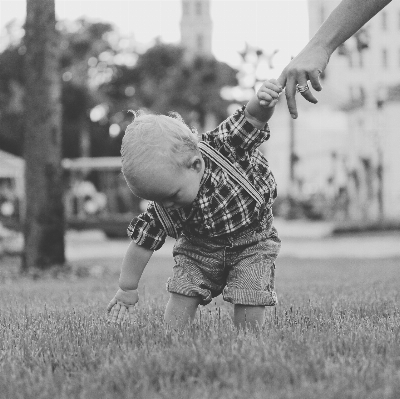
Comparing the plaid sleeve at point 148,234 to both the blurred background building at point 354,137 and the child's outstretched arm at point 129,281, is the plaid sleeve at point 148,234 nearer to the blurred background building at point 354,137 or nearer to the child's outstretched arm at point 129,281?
the child's outstretched arm at point 129,281

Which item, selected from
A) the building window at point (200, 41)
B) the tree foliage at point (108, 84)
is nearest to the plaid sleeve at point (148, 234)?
the tree foliage at point (108, 84)

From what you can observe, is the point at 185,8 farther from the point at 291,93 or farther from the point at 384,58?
the point at 291,93

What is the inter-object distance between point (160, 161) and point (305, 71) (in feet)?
2.30

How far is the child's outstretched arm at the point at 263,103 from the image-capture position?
292 cm

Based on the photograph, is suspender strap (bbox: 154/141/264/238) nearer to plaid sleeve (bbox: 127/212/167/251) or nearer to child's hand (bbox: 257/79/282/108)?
plaid sleeve (bbox: 127/212/167/251)

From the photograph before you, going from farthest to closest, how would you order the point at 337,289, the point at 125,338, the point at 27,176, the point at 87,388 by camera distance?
1. the point at 27,176
2. the point at 337,289
3. the point at 125,338
4. the point at 87,388

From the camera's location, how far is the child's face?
9.21 ft

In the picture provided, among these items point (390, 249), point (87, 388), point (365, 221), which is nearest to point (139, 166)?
point (87, 388)

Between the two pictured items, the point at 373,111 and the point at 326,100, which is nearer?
the point at 373,111

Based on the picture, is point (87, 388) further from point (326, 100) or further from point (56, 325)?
point (326, 100)

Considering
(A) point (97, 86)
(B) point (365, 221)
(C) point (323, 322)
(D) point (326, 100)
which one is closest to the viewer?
(C) point (323, 322)

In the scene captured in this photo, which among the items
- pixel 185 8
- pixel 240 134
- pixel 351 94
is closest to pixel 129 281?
pixel 240 134

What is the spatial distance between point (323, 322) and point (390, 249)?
493 inches

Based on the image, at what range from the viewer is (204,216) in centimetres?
317
